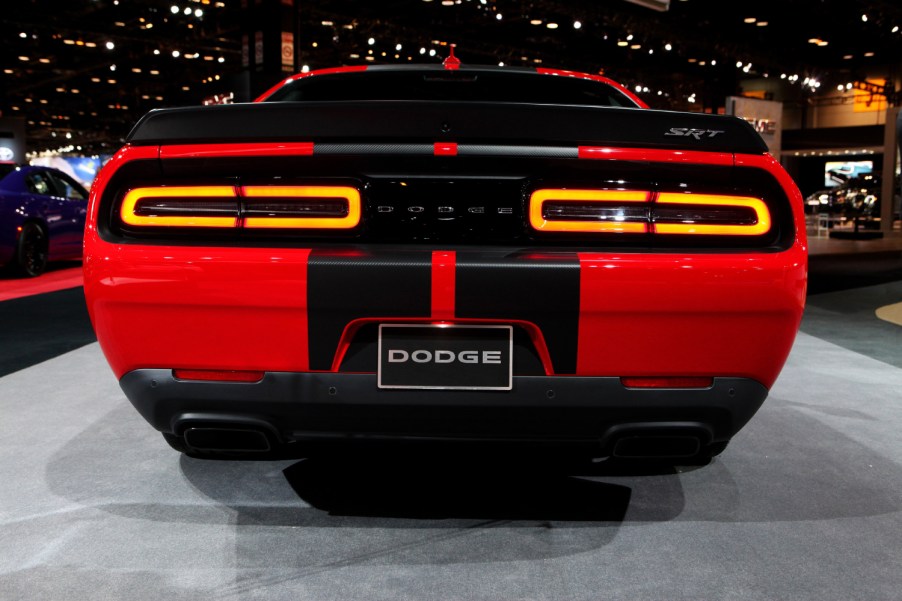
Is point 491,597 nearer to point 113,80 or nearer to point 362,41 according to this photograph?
point 362,41

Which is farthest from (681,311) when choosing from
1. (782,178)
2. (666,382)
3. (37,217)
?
(37,217)

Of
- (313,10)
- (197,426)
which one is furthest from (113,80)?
(197,426)

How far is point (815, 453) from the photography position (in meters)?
2.73

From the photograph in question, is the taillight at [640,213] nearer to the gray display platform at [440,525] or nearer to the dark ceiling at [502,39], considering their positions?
the gray display platform at [440,525]

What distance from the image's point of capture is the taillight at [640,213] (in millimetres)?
1720

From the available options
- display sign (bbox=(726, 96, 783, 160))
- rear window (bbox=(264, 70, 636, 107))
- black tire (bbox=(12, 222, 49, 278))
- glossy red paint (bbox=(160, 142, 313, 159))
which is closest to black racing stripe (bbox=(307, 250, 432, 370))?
glossy red paint (bbox=(160, 142, 313, 159))

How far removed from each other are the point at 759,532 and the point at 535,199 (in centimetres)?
113

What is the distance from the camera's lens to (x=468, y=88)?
2818mm

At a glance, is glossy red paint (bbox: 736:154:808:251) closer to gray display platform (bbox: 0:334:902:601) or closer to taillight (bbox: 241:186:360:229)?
gray display platform (bbox: 0:334:902:601)

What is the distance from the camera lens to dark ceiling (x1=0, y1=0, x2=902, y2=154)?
19234 mm

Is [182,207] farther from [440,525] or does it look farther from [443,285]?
[440,525]

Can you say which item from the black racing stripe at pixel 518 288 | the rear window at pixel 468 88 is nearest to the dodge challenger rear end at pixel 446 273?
the black racing stripe at pixel 518 288

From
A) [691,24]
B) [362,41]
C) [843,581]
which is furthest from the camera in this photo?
[362,41]

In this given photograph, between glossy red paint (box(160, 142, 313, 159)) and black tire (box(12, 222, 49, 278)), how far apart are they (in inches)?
297
